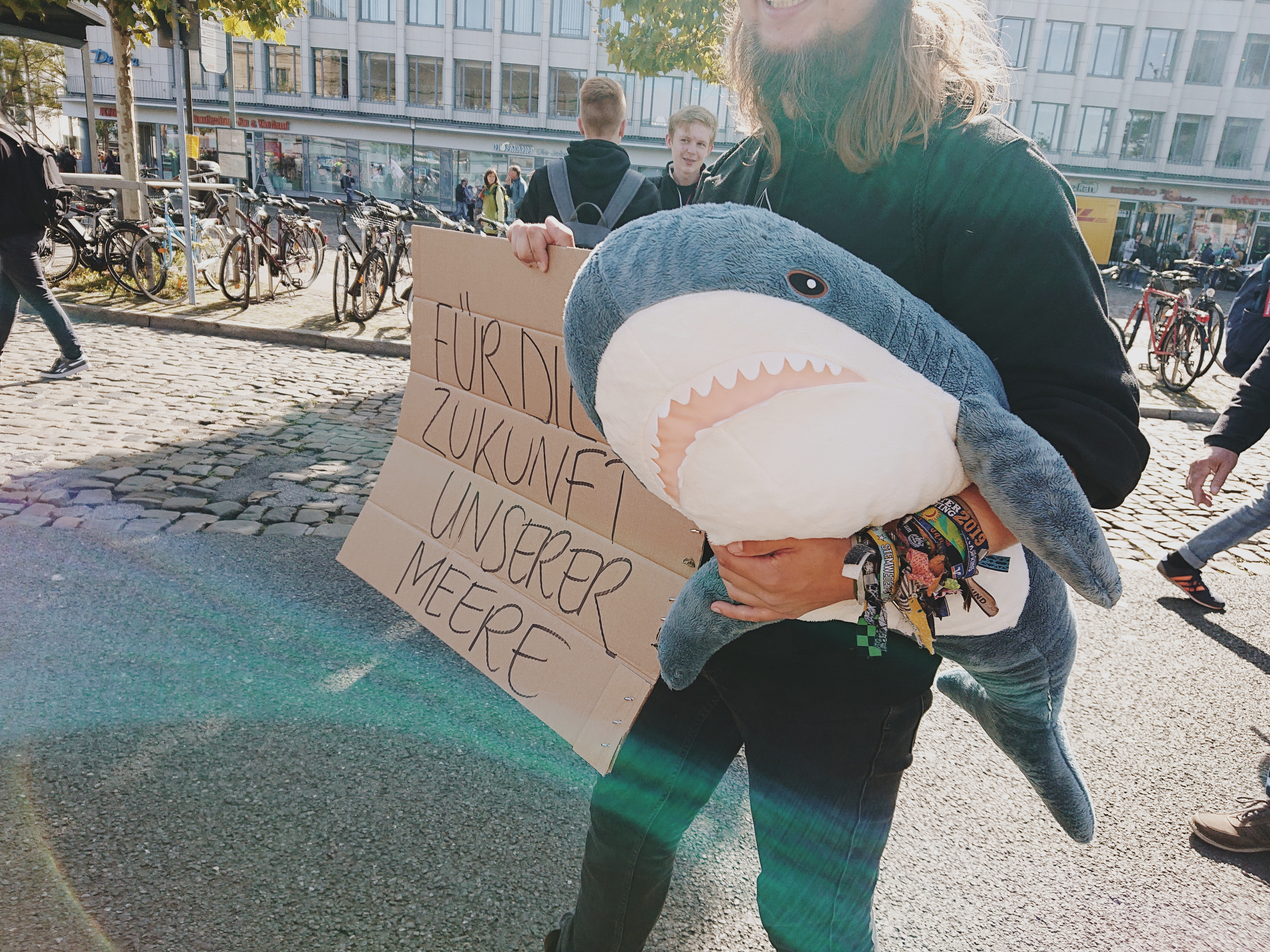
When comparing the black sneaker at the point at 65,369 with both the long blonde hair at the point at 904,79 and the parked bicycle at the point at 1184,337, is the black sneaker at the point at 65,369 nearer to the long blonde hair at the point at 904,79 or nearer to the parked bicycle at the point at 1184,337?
the long blonde hair at the point at 904,79

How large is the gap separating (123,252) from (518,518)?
10108 millimetres

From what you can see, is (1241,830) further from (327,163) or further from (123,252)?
(327,163)

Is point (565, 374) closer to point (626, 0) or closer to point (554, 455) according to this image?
point (554, 455)

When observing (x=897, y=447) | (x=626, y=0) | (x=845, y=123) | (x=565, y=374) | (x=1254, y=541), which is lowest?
(x=1254, y=541)

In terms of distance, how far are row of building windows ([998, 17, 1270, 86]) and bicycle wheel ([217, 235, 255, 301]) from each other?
42.9 meters

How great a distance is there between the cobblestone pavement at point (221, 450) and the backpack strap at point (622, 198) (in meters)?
1.99

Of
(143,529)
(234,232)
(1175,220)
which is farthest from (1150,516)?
(1175,220)

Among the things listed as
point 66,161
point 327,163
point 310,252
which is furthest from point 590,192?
point 327,163

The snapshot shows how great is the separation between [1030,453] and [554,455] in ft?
4.28

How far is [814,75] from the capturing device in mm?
1315

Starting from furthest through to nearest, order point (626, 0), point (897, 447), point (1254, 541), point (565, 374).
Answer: point (626, 0) → point (1254, 541) → point (565, 374) → point (897, 447)

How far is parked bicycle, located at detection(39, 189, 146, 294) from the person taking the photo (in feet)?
33.3

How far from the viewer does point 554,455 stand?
2174mm

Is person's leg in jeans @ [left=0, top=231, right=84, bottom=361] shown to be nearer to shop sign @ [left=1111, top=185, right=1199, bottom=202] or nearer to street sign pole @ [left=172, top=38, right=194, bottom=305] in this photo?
street sign pole @ [left=172, top=38, right=194, bottom=305]
